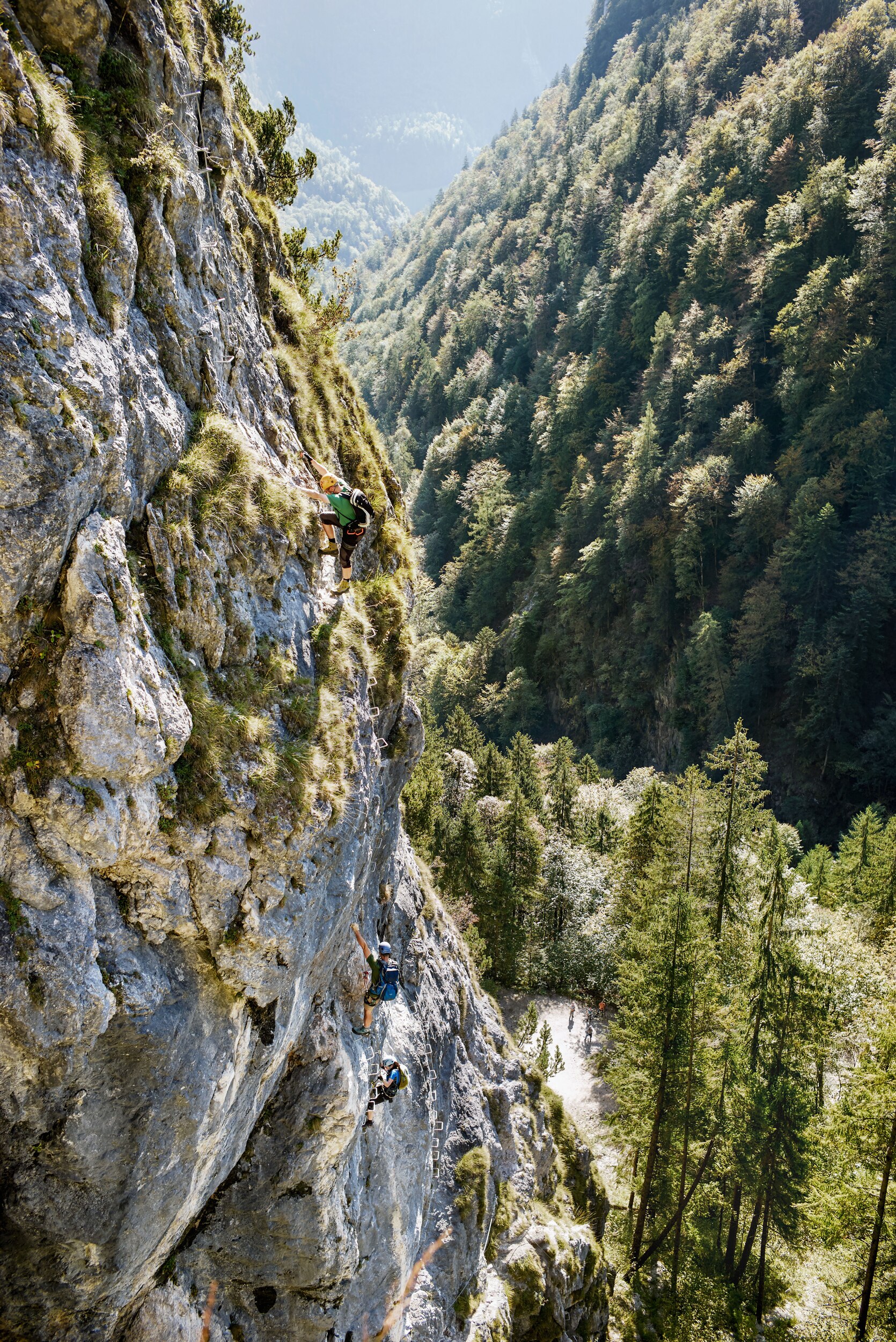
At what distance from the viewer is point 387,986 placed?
34.5ft

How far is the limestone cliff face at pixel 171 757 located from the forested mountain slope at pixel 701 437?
39612mm

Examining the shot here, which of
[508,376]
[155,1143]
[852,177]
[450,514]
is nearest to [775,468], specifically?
[852,177]

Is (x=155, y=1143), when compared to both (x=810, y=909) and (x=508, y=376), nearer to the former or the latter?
(x=810, y=909)

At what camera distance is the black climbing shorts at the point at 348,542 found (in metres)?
9.38

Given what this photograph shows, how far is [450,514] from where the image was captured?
83.1m

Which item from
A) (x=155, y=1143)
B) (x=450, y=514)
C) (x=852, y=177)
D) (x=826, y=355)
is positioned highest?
(x=852, y=177)

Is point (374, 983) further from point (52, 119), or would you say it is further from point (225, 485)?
point (52, 119)

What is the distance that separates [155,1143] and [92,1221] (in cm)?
62

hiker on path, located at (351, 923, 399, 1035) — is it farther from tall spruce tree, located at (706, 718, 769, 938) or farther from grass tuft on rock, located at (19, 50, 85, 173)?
tall spruce tree, located at (706, 718, 769, 938)

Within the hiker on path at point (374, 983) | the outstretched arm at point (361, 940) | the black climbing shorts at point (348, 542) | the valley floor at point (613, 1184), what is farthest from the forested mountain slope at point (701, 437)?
the black climbing shorts at point (348, 542)

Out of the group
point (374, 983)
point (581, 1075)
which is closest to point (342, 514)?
point (374, 983)

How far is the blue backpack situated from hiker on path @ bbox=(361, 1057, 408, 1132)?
118cm

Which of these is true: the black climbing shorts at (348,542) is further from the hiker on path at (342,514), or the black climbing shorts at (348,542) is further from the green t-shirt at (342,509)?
the green t-shirt at (342,509)

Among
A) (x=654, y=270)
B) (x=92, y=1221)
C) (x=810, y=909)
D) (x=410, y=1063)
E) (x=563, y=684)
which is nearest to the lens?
(x=92, y=1221)
